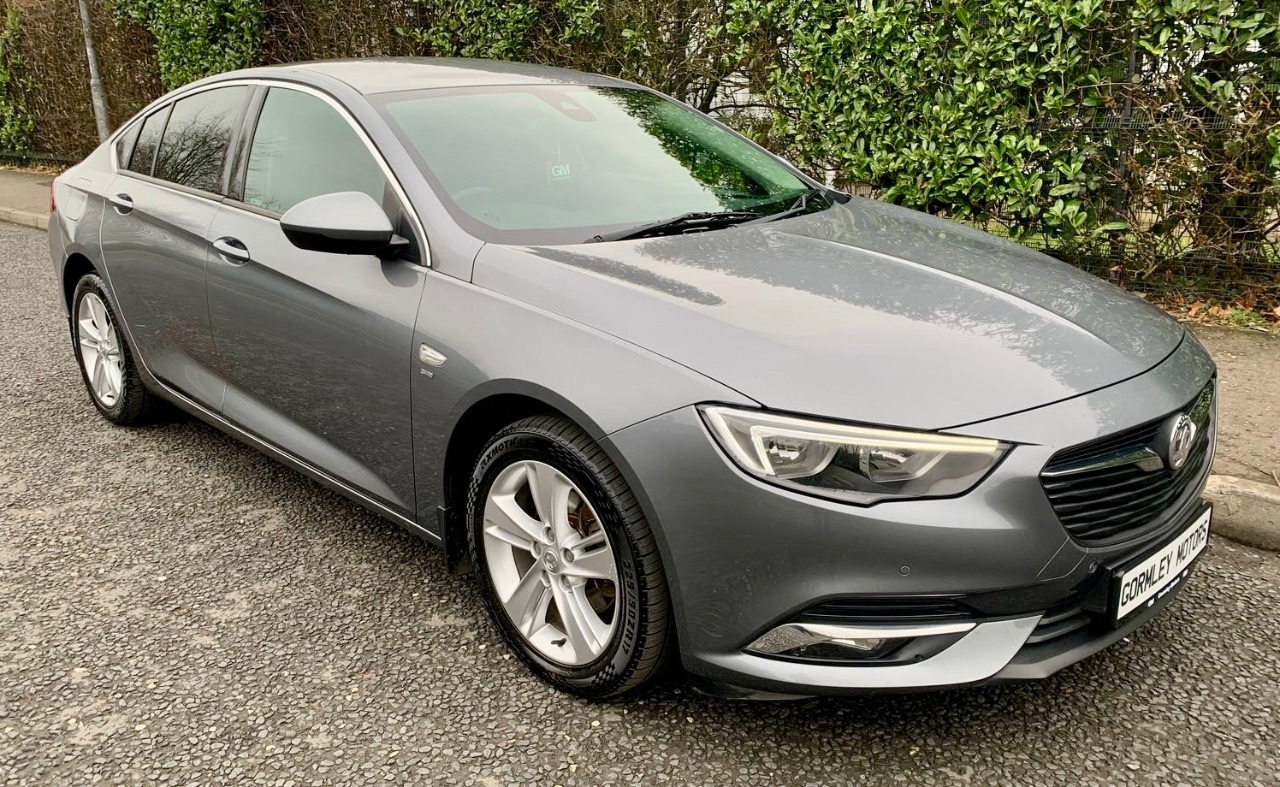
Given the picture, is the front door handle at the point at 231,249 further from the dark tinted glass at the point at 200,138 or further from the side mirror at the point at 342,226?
the side mirror at the point at 342,226

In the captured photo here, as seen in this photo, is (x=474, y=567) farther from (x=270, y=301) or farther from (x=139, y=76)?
(x=139, y=76)

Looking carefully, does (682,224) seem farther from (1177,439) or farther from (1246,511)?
(1246,511)

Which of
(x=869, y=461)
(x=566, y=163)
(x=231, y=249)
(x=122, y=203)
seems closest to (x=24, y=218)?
(x=122, y=203)

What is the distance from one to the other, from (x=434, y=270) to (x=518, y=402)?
1.63ft

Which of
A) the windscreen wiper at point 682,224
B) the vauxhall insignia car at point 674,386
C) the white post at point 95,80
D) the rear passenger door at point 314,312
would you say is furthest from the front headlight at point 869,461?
the white post at point 95,80

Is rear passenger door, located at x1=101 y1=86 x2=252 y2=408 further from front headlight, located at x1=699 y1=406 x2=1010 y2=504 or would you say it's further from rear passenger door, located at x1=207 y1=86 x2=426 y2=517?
front headlight, located at x1=699 y1=406 x2=1010 y2=504

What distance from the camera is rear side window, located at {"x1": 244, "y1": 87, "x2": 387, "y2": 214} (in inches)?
121

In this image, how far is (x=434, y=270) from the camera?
8.96 ft

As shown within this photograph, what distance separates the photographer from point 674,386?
2154 millimetres

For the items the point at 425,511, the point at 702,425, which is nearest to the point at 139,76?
the point at 425,511

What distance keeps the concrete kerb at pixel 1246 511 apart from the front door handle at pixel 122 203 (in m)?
4.10

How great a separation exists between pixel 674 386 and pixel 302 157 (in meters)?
1.83

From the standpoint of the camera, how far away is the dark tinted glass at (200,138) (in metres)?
3.71

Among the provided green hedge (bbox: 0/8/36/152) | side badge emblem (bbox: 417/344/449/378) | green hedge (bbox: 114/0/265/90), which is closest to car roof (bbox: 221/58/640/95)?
side badge emblem (bbox: 417/344/449/378)
